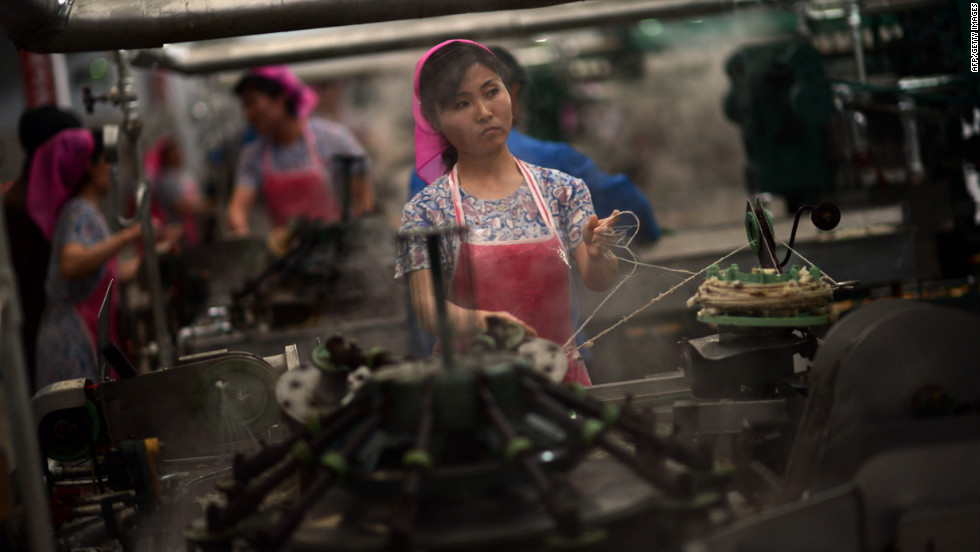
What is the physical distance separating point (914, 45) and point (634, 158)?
15.1 ft

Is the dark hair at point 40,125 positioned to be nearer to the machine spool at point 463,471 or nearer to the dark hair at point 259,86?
the dark hair at point 259,86

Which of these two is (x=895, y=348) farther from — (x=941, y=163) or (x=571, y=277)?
(x=941, y=163)

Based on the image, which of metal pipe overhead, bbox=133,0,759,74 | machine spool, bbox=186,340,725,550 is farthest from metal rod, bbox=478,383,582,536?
metal pipe overhead, bbox=133,0,759,74

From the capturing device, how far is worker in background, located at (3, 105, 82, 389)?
4000 mm

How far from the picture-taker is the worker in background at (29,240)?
4.00 metres

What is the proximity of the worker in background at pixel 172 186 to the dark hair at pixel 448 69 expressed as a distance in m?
6.79

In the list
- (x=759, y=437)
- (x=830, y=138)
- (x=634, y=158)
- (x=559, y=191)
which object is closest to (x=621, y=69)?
(x=634, y=158)

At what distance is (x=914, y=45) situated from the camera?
4.22 m

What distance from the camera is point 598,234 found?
219 cm

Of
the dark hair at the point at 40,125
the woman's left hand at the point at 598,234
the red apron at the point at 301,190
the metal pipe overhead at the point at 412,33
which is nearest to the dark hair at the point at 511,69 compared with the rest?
the woman's left hand at the point at 598,234

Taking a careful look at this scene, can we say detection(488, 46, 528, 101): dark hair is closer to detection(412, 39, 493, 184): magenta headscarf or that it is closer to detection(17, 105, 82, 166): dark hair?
detection(412, 39, 493, 184): magenta headscarf

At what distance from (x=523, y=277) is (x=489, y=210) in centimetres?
22

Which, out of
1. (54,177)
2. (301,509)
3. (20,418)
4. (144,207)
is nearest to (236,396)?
(20,418)

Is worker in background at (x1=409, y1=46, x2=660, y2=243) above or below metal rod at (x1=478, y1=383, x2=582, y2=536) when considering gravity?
above
